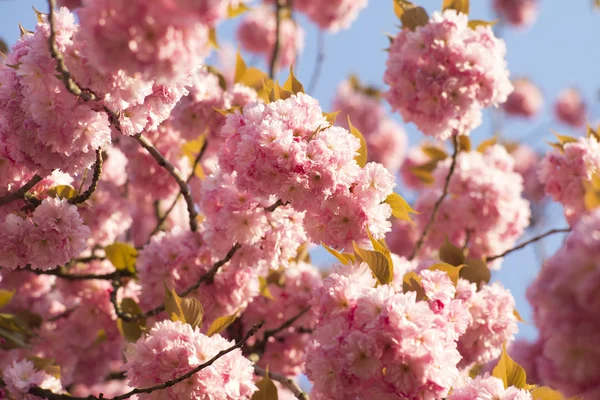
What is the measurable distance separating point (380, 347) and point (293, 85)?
117 centimetres

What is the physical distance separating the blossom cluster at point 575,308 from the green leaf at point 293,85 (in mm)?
1347

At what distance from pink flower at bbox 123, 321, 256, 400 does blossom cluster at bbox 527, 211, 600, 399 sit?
1.13m

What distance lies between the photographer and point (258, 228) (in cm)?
245

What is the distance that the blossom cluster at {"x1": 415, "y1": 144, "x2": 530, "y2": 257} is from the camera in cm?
369

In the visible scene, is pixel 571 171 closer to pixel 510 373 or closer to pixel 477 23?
pixel 477 23

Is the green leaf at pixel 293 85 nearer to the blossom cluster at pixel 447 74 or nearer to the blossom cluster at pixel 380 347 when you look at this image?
the blossom cluster at pixel 447 74

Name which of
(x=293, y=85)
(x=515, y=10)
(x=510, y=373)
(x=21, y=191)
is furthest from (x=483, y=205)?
(x=515, y=10)

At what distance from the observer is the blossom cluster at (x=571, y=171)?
304 centimetres

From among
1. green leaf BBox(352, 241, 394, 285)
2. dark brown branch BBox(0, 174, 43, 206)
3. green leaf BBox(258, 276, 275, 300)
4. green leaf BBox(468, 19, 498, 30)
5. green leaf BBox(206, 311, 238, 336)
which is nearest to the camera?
green leaf BBox(352, 241, 394, 285)

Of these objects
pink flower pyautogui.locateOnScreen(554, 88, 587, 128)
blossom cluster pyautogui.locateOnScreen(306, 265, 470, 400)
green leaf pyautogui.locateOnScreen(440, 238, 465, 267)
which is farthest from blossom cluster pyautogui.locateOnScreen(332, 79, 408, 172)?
pink flower pyautogui.locateOnScreen(554, 88, 587, 128)

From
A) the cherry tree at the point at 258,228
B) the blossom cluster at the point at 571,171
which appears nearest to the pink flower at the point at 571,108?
the cherry tree at the point at 258,228

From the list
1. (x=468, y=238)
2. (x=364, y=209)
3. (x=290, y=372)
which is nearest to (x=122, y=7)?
(x=364, y=209)

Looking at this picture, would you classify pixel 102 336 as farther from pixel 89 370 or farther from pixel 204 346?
pixel 204 346

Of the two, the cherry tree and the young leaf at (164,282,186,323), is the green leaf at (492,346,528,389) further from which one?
the young leaf at (164,282,186,323)
